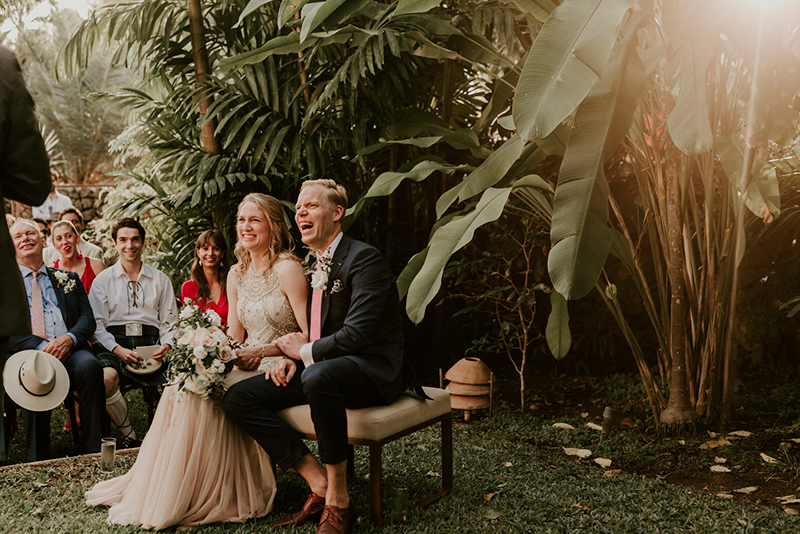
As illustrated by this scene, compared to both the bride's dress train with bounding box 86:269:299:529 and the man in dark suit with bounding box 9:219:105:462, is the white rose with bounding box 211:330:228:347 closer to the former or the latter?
the bride's dress train with bounding box 86:269:299:529

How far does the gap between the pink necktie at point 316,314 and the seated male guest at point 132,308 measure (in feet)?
5.44

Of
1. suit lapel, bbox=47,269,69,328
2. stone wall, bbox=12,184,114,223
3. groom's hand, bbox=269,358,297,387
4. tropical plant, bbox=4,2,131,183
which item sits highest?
tropical plant, bbox=4,2,131,183

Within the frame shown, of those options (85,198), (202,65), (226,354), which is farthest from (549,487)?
(85,198)

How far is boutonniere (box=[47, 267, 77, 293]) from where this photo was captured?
434 cm

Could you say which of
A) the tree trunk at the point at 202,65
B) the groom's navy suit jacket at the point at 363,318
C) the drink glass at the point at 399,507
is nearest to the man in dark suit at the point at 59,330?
the tree trunk at the point at 202,65

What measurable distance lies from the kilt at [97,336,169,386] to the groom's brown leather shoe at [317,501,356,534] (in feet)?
6.21

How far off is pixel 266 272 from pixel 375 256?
1.98ft

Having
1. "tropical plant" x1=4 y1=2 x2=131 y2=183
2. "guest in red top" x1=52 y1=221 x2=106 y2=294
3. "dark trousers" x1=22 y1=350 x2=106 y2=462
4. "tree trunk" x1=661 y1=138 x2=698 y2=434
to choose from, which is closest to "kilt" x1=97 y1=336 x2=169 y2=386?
"dark trousers" x1=22 y1=350 x2=106 y2=462

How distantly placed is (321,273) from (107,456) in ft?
5.25

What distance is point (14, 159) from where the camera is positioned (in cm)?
191

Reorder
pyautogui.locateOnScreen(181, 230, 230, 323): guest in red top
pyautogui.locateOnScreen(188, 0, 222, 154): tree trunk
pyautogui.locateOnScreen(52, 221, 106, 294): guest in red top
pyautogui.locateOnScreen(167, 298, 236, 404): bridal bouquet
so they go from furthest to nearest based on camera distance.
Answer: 1. pyautogui.locateOnScreen(188, 0, 222, 154): tree trunk
2. pyautogui.locateOnScreen(52, 221, 106, 294): guest in red top
3. pyautogui.locateOnScreen(181, 230, 230, 323): guest in red top
4. pyautogui.locateOnScreen(167, 298, 236, 404): bridal bouquet

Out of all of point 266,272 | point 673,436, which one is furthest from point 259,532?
point 673,436

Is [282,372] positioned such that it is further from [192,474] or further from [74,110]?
[74,110]

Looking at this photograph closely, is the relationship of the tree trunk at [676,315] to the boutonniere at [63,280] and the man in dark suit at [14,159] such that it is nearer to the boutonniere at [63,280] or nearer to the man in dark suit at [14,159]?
the man in dark suit at [14,159]
